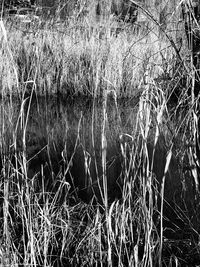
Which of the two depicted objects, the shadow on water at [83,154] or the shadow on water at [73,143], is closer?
the shadow on water at [83,154]

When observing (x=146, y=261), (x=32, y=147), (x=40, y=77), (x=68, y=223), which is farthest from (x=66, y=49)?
(x=146, y=261)

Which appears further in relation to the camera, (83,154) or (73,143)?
(73,143)

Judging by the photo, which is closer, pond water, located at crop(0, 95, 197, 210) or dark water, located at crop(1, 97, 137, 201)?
pond water, located at crop(0, 95, 197, 210)

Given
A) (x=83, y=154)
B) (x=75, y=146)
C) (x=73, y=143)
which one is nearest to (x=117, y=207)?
(x=75, y=146)

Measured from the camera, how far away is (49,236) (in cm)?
134

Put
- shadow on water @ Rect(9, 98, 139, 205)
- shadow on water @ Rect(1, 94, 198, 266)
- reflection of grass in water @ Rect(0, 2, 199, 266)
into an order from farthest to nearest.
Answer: shadow on water @ Rect(9, 98, 139, 205), shadow on water @ Rect(1, 94, 198, 266), reflection of grass in water @ Rect(0, 2, 199, 266)

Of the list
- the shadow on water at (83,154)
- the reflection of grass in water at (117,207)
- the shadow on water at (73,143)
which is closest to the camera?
the reflection of grass in water at (117,207)

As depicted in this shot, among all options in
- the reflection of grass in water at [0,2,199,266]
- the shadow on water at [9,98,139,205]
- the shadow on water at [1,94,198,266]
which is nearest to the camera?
the reflection of grass in water at [0,2,199,266]

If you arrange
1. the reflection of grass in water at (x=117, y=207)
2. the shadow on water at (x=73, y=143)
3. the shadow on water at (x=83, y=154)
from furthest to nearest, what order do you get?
the shadow on water at (x=73, y=143)
the shadow on water at (x=83, y=154)
the reflection of grass in water at (x=117, y=207)

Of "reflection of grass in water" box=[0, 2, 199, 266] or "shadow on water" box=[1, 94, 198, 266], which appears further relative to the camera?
"shadow on water" box=[1, 94, 198, 266]

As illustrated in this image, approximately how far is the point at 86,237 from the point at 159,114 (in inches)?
19.3

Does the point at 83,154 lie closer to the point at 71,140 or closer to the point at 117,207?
the point at 71,140

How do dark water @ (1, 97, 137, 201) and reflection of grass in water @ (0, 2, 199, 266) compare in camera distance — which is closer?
reflection of grass in water @ (0, 2, 199, 266)

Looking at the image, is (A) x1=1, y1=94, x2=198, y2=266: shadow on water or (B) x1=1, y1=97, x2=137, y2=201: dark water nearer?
(A) x1=1, y1=94, x2=198, y2=266: shadow on water
